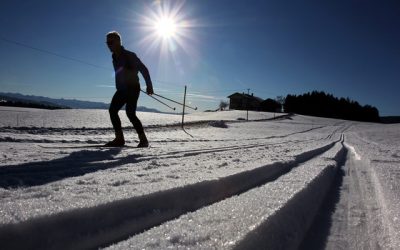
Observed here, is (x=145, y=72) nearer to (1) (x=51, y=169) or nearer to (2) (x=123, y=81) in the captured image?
(2) (x=123, y=81)

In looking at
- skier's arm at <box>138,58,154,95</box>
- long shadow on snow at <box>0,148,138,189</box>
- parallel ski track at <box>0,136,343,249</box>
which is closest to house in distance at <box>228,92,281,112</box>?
skier's arm at <box>138,58,154,95</box>

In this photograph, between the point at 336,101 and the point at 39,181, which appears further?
the point at 336,101

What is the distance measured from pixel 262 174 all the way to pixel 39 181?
171 centimetres

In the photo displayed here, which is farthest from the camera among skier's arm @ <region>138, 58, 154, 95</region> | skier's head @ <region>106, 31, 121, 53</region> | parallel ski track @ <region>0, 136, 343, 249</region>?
skier's arm @ <region>138, 58, 154, 95</region>

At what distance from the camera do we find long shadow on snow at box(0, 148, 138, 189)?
Answer: 6.46 feet

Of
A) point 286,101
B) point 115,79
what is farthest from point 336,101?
point 115,79

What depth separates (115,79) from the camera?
5.45m

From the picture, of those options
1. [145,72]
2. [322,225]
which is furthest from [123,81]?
[322,225]

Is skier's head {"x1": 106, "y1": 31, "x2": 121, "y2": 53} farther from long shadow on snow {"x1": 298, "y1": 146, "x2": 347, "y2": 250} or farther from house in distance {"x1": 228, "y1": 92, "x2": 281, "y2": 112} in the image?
house in distance {"x1": 228, "y1": 92, "x2": 281, "y2": 112}

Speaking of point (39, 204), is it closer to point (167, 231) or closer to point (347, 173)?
point (167, 231)

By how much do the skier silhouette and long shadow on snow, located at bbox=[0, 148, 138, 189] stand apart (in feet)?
6.32

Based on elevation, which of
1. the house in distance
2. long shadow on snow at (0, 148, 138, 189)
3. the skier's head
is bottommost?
long shadow on snow at (0, 148, 138, 189)

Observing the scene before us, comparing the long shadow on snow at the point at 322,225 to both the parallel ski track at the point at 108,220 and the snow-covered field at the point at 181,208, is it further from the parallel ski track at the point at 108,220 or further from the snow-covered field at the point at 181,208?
the parallel ski track at the point at 108,220

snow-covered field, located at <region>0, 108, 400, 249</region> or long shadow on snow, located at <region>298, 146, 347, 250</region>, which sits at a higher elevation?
snow-covered field, located at <region>0, 108, 400, 249</region>
